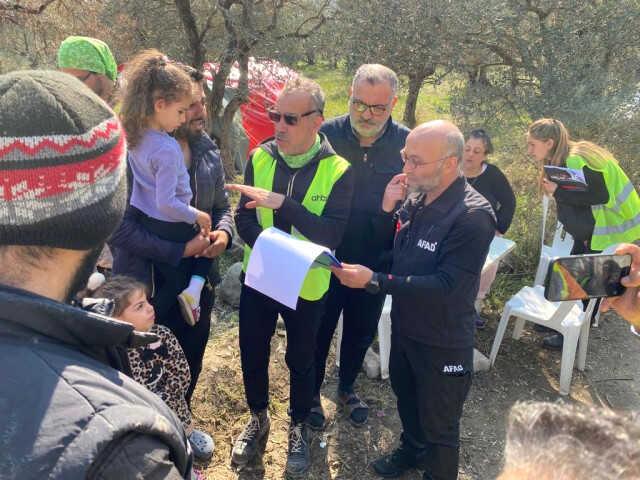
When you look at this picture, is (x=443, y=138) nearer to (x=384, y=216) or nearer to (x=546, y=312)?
(x=384, y=216)

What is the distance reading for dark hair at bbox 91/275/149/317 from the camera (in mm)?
2100

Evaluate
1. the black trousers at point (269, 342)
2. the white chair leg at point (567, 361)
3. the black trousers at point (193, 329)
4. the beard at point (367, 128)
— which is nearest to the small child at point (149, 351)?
the black trousers at point (193, 329)

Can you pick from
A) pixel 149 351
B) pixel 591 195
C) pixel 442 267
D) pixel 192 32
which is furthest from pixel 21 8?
pixel 591 195

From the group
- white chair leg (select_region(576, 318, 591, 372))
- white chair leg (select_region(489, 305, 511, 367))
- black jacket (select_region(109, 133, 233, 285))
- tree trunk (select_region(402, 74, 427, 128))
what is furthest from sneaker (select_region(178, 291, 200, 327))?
tree trunk (select_region(402, 74, 427, 128))

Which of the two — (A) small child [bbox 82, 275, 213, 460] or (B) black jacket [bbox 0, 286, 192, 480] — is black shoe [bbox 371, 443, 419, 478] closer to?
(A) small child [bbox 82, 275, 213, 460]

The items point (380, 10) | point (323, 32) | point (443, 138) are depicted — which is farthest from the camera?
point (323, 32)

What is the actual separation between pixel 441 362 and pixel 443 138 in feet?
3.51

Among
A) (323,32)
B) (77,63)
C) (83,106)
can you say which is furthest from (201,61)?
(83,106)

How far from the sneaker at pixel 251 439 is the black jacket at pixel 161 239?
919 mm

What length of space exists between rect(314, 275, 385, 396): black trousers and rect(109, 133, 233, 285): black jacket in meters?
0.79

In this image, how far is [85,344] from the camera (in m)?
0.85

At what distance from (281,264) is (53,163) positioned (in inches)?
59.3

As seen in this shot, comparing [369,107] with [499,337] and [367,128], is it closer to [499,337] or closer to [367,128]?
[367,128]

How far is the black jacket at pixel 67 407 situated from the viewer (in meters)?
0.70
